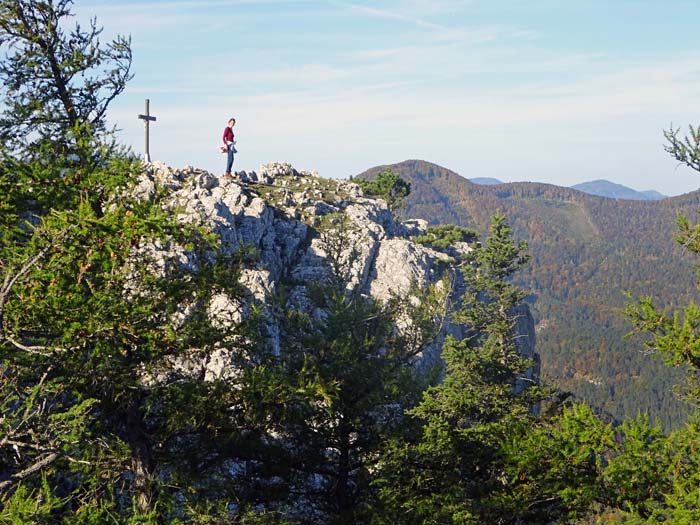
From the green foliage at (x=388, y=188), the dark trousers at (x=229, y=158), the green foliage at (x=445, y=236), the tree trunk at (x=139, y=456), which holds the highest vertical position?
the green foliage at (x=388, y=188)

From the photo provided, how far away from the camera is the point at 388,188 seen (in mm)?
81688

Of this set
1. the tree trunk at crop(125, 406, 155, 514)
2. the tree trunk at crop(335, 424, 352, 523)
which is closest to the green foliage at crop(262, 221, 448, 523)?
the tree trunk at crop(335, 424, 352, 523)

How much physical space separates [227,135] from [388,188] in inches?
2108

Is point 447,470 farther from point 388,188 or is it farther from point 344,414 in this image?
point 388,188

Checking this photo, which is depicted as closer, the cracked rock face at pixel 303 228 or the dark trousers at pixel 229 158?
the dark trousers at pixel 229 158

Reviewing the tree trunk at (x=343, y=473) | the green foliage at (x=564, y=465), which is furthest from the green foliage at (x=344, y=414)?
the green foliage at (x=564, y=465)

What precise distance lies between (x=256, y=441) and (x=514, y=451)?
5175 millimetres

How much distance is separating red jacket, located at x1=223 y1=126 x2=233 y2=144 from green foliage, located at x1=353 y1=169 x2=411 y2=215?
2005 inches

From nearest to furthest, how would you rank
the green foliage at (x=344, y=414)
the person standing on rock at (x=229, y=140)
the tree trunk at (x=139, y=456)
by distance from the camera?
the tree trunk at (x=139, y=456) < the green foliage at (x=344, y=414) < the person standing on rock at (x=229, y=140)

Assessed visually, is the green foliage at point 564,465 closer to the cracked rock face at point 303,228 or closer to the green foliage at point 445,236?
the cracked rock face at point 303,228

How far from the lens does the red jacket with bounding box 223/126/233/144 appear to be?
94.6 ft

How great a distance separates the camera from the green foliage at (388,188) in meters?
81.5

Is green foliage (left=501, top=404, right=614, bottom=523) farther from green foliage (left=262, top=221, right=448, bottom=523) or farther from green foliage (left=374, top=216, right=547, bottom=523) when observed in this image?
green foliage (left=262, top=221, right=448, bottom=523)

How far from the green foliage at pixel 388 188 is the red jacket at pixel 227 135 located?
50939 mm
